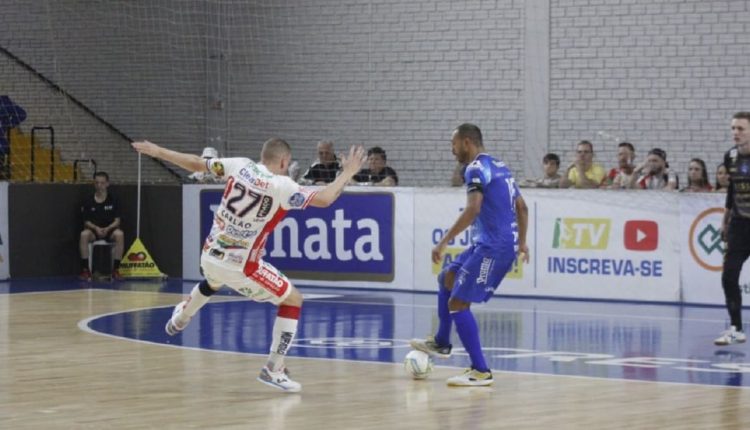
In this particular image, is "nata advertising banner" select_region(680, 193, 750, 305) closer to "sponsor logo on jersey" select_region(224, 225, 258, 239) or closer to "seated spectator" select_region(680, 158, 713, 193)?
"seated spectator" select_region(680, 158, 713, 193)

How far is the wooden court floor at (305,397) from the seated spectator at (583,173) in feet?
27.2

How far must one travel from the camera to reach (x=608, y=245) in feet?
64.8

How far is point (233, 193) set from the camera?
36.3 ft

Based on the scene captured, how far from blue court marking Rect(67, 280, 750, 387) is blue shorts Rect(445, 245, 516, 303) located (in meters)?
1.22

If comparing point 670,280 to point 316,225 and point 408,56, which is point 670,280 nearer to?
point 316,225

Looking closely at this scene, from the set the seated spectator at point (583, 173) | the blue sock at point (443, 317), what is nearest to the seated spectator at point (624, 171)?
the seated spectator at point (583, 173)

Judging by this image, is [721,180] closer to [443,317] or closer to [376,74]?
[376,74]

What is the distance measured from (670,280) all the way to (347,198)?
5.32 m

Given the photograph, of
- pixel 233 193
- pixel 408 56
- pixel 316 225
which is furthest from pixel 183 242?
pixel 233 193

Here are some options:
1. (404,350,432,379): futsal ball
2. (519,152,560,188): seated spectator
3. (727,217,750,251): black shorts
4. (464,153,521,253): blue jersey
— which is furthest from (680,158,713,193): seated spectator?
(404,350,432,379): futsal ball

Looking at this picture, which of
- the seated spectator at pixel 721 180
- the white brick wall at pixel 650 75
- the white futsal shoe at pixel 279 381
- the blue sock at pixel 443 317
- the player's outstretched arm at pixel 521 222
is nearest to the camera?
the white futsal shoe at pixel 279 381

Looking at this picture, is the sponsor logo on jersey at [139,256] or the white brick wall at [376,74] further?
the sponsor logo on jersey at [139,256]

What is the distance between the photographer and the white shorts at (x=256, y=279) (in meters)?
11.2

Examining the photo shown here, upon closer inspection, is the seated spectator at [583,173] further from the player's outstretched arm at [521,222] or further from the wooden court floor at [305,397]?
the player's outstretched arm at [521,222]
